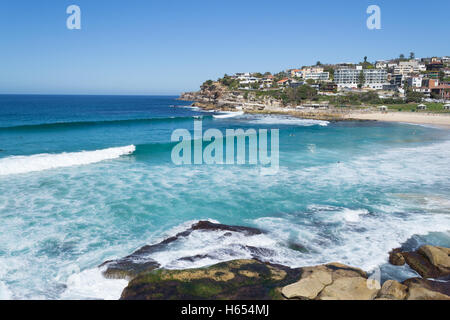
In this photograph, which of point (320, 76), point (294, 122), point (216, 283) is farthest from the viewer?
point (320, 76)

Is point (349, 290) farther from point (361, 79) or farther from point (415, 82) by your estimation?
point (361, 79)

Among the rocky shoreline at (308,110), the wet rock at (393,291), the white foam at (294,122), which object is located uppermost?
the rocky shoreline at (308,110)

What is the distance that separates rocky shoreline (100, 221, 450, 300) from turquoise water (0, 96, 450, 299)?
507mm

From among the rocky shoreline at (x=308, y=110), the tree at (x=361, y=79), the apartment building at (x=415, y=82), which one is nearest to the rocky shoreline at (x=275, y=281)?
the rocky shoreline at (x=308, y=110)

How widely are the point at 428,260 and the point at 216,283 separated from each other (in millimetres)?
5960

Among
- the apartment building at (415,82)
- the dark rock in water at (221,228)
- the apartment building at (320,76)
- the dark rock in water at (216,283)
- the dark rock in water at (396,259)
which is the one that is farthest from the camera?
the apartment building at (320,76)

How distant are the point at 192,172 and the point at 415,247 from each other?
12722 mm

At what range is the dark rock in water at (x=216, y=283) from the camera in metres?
6.79

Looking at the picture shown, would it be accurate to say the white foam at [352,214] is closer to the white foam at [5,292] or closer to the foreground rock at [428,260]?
the foreground rock at [428,260]

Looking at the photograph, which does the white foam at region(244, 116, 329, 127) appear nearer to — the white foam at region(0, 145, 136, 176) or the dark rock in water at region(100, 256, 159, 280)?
the white foam at region(0, 145, 136, 176)

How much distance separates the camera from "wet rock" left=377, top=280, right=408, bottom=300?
21.0 feet

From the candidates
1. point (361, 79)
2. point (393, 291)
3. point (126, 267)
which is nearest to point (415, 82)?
point (361, 79)

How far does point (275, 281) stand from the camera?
23.9ft

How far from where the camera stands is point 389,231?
10.5m
